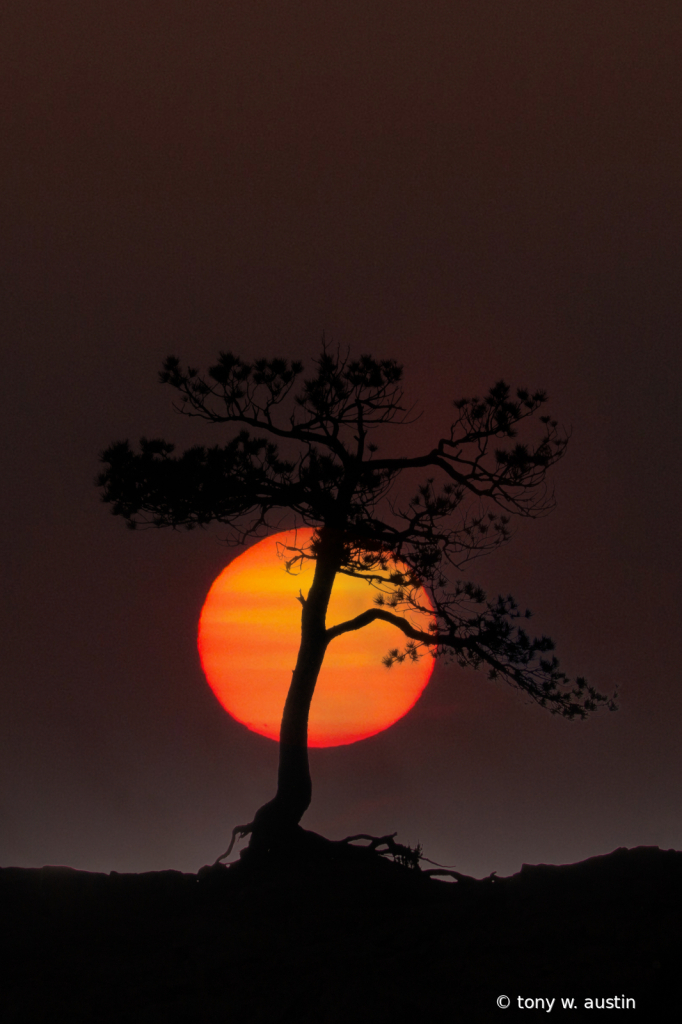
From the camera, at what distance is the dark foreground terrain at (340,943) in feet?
17.6

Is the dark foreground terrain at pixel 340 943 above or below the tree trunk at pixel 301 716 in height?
below

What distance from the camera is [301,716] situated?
924 centimetres

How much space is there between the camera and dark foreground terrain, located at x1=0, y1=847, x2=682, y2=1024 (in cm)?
538

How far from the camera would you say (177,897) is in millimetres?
8562

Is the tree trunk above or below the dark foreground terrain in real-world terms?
above

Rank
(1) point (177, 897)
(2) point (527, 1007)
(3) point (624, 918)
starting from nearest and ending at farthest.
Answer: (2) point (527, 1007) < (3) point (624, 918) < (1) point (177, 897)

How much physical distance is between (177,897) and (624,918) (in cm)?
469

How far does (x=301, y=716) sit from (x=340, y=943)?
2938 millimetres

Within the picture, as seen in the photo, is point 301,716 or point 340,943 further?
point 301,716

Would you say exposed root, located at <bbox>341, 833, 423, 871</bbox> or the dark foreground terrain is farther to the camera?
exposed root, located at <bbox>341, 833, 423, 871</bbox>

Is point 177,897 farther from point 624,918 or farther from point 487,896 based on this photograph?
point 624,918

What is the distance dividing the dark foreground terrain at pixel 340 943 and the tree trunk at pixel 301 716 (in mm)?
486

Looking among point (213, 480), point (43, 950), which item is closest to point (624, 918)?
point (43, 950)

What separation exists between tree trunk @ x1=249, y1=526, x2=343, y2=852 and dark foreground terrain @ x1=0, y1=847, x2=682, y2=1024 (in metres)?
0.49
